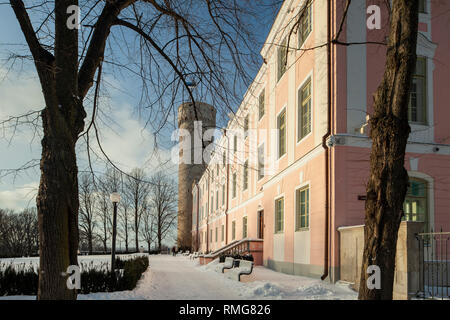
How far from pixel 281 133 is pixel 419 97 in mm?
6274

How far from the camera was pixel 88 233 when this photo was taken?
49281 mm

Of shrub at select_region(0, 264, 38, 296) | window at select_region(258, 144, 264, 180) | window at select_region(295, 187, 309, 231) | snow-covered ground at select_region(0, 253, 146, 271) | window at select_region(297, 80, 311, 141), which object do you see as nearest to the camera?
shrub at select_region(0, 264, 38, 296)

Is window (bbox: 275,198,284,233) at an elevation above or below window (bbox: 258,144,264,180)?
below

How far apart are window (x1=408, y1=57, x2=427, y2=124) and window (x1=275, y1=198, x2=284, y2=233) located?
6.52 metres

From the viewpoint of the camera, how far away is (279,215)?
17484mm

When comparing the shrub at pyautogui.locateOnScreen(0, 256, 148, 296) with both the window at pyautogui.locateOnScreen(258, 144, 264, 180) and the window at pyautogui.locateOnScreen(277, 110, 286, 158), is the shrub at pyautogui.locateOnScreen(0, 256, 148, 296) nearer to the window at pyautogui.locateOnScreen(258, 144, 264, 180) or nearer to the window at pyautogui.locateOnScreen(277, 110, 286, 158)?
the window at pyautogui.locateOnScreen(277, 110, 286, 158)

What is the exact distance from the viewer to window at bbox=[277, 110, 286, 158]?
56.3 feet

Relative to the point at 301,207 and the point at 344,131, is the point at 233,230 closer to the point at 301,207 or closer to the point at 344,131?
the point at 301,207

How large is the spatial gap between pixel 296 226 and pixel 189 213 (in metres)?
42.4

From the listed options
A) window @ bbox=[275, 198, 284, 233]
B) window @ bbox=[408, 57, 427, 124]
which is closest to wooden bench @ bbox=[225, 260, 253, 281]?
window @ bbox=[275, 198, 284, 233]

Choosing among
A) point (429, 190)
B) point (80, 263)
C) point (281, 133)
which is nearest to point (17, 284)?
point (80, 263)
